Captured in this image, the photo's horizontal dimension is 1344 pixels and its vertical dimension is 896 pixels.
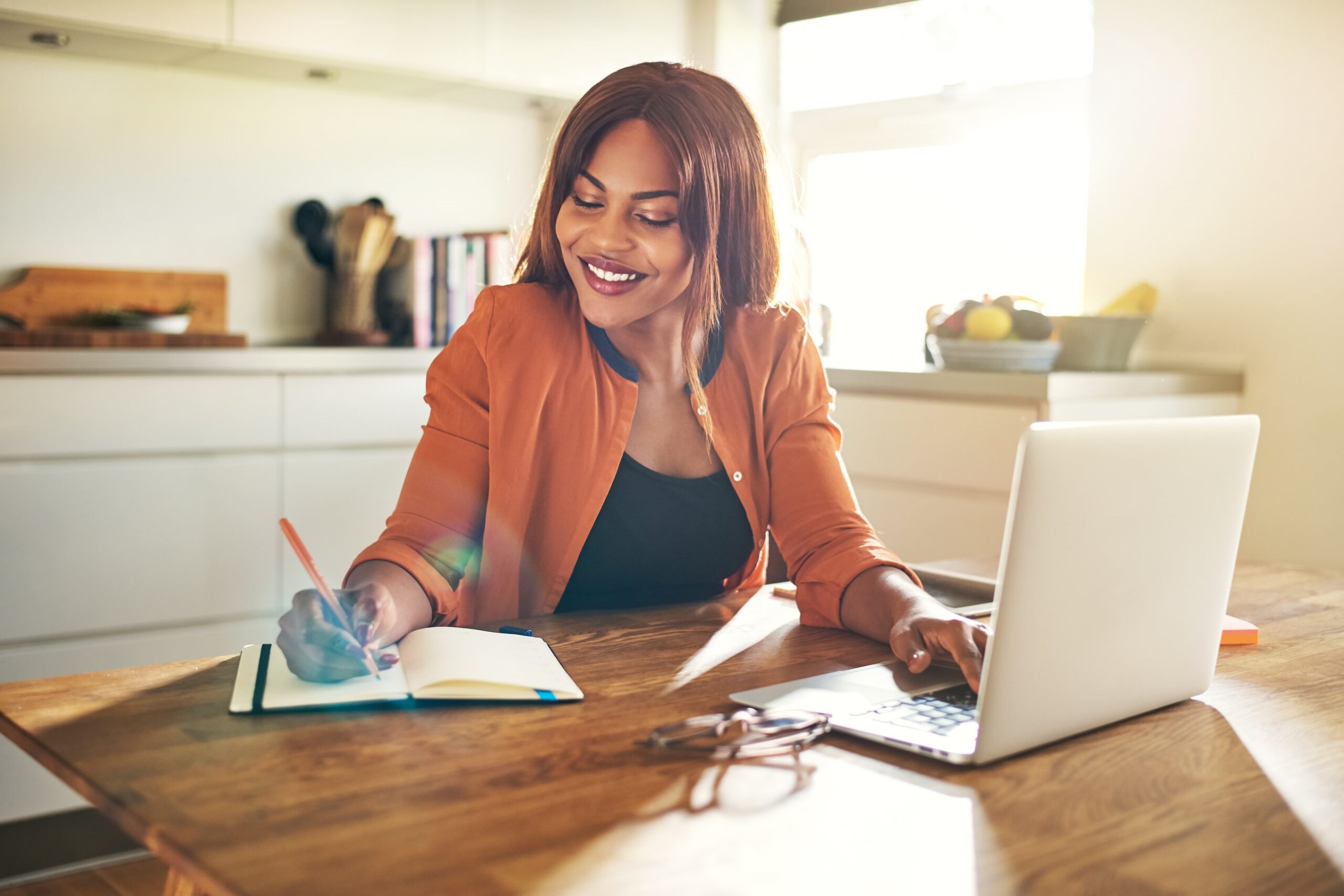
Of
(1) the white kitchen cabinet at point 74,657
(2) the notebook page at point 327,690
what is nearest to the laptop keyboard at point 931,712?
(2) the notebook page at point 327,690

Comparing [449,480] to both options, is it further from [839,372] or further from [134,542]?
[839,372]

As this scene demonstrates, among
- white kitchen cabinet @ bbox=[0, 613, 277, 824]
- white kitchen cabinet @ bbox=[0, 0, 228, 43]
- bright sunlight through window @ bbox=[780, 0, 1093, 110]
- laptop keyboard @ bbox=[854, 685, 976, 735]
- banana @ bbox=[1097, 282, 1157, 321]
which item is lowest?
white kitchen cabinet @ bbox=[0, 613, 277, 824]

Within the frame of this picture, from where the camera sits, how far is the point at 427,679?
0.95 m

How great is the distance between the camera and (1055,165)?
127 inches

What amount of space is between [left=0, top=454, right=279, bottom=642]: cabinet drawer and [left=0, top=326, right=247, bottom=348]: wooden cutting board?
25cm

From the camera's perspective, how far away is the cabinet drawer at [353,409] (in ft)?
9.37

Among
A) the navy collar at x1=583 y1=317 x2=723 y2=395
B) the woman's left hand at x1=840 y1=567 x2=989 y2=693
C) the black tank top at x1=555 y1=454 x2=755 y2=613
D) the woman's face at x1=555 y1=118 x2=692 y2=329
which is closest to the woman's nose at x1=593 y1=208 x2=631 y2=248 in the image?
the woman's face at x1=555 y1=118 x2=692 y2=329

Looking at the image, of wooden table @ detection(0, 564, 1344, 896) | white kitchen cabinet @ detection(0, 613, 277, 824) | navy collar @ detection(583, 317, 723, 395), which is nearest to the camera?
wooden table @ detection(0, 564, 1344, 896)

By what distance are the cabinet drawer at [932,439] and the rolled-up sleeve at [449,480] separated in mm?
1116

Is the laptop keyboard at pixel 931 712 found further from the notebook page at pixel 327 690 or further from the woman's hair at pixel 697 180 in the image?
the woman's hair at pixel 697 180

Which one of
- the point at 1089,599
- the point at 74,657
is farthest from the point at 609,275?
the point at 74,657

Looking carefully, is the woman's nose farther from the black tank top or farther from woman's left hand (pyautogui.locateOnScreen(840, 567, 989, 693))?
woman's left hand (pyautogui.locateOnScreen(840, 567, 989, 693))

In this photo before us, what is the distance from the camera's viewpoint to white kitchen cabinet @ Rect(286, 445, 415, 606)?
2877mm

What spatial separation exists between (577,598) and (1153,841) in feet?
3.08
